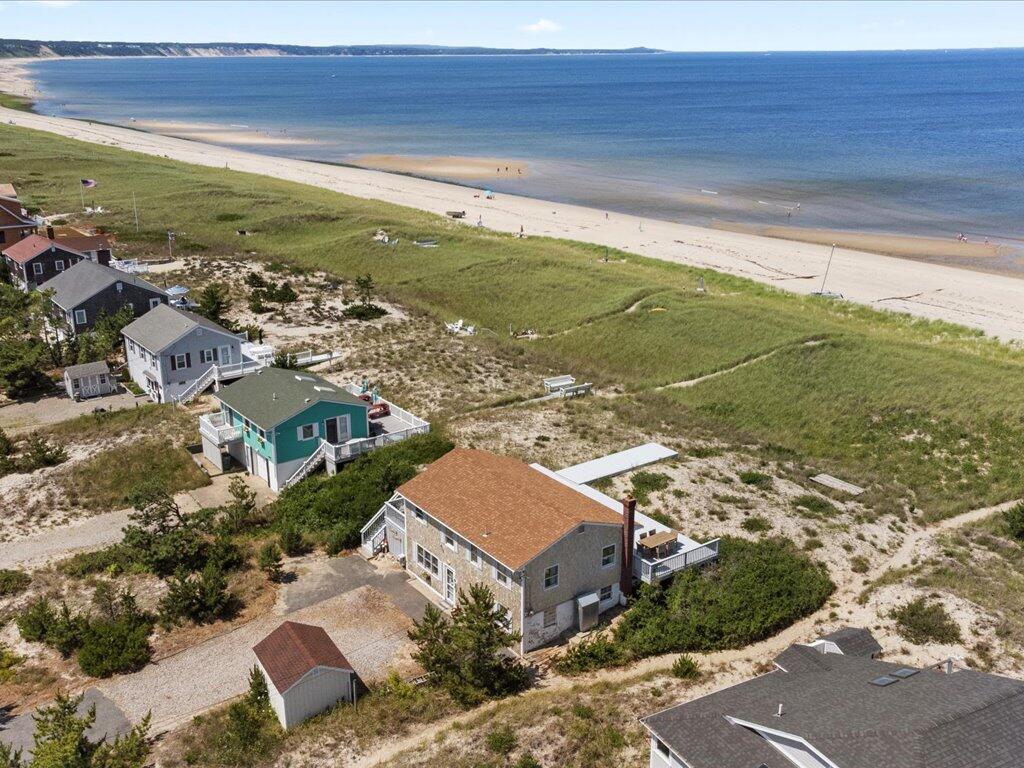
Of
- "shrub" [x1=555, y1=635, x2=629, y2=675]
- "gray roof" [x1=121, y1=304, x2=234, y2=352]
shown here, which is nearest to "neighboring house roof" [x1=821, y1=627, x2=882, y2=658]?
"shrub" [x1=555, y1=635, x2=629, y2=675]

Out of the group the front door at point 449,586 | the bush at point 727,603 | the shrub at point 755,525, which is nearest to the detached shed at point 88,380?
the front door at point 449,586

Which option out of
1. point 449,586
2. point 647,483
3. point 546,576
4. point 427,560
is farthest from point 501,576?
point 647,483

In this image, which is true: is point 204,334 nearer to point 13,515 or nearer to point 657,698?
point 13,515

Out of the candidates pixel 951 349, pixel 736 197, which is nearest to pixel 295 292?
pixel 951 349

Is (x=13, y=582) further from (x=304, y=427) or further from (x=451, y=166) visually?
(x=451, y=166)

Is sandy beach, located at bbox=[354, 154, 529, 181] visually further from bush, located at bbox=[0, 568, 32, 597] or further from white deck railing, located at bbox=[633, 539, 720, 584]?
bush, located at bbox=[0, 568, 32, 597]

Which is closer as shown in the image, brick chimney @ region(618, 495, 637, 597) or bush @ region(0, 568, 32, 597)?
brick chimney @ region(618, 495, 637, 597)
